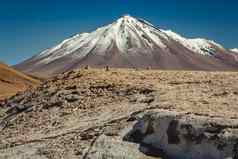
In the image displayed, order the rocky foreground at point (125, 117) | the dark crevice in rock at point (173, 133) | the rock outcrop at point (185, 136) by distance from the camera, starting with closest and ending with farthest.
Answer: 1. the rock outcrop at point (185, 136)
2. the rocky foreground at point (125, 117)
3. the dark crevice in rock at point (173, 133)

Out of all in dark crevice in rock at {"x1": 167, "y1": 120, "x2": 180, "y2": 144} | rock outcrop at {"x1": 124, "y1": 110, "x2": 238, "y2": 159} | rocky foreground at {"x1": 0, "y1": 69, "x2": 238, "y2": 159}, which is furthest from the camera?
dark crevice in rock at {"x1": 167, "y1": 120, "x2": 180, "y2": 144}

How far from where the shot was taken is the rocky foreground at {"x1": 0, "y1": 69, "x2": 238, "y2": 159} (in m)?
23.7

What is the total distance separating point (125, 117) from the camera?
2855 centimetres

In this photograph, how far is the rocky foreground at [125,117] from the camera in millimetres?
23734

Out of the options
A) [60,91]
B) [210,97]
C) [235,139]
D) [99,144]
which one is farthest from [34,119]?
[235,139]

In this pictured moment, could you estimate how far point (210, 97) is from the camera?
28.5m

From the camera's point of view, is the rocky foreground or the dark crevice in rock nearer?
the rocky foreground

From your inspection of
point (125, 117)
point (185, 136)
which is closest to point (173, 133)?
point (185, 136)

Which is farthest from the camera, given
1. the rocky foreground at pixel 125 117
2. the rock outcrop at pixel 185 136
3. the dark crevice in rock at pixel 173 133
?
the dark crevice in rock at pixel 173 133

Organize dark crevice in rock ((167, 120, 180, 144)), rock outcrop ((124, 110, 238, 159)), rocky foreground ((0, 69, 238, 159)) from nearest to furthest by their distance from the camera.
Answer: rock outcrop ((124, 110, 238, 159))
rocky foreground ((0, 69, 238, 159))
dark crevice in rock ((167, 120, 180, 144))

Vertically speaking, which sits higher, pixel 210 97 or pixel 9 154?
pixel 210 97

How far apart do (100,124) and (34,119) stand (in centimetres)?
705

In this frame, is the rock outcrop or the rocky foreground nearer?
the rock outcrop

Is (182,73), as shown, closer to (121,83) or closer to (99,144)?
(121,83)
